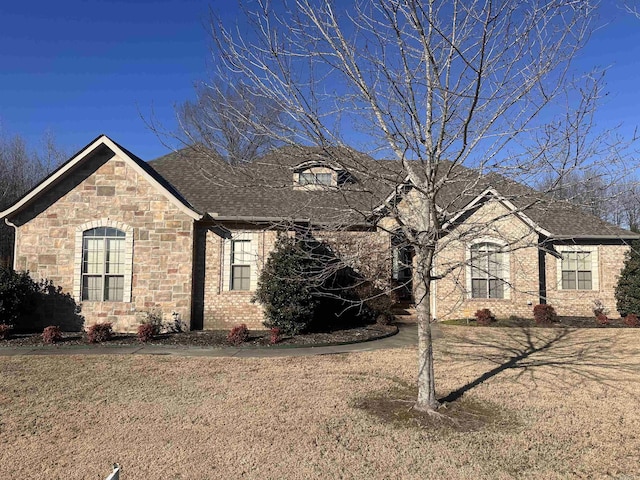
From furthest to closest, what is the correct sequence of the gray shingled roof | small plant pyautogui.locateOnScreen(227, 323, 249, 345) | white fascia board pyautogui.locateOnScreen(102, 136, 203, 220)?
white fascia board pyautogui.locateOnScreen(102, 136, 203, 220), small plant pyautogui.locateOnScreen(227, 323, 249, 345), the gray shingled roof

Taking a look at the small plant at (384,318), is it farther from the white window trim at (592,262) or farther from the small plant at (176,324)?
the white window trim at (592,262)

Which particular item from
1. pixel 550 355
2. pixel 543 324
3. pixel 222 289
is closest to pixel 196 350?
pixel 222 289

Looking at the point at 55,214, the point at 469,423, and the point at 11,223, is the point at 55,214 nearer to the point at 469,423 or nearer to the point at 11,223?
the point at 11,223

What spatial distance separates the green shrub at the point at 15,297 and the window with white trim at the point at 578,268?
57.3ft

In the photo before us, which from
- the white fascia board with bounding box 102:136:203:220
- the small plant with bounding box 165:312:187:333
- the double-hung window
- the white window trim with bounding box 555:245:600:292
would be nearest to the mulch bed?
the small plant with bounding box 165:312:187:333

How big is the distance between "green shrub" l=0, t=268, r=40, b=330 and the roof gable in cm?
189

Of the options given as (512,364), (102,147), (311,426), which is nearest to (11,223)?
(102,147)

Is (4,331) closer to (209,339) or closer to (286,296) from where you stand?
(209,339)

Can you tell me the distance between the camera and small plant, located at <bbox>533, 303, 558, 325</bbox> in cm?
1552

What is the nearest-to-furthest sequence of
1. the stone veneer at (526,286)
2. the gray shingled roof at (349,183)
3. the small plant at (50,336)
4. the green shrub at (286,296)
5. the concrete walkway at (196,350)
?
the gray shingled roof at (349,183) < the concrete walkway at (196,350) < the small plant at (50,336) < the green shrub at (286,296) < the stone veneer at (526,286)

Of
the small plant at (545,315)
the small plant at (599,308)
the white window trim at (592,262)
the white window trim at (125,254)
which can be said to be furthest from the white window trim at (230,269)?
the small plant at (599,308)

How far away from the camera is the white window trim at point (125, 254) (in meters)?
13.1

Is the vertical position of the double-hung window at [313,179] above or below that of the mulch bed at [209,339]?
above

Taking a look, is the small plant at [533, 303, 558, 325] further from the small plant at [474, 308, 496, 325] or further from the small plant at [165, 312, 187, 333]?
the small plant at [165, 312, 187, 333]
